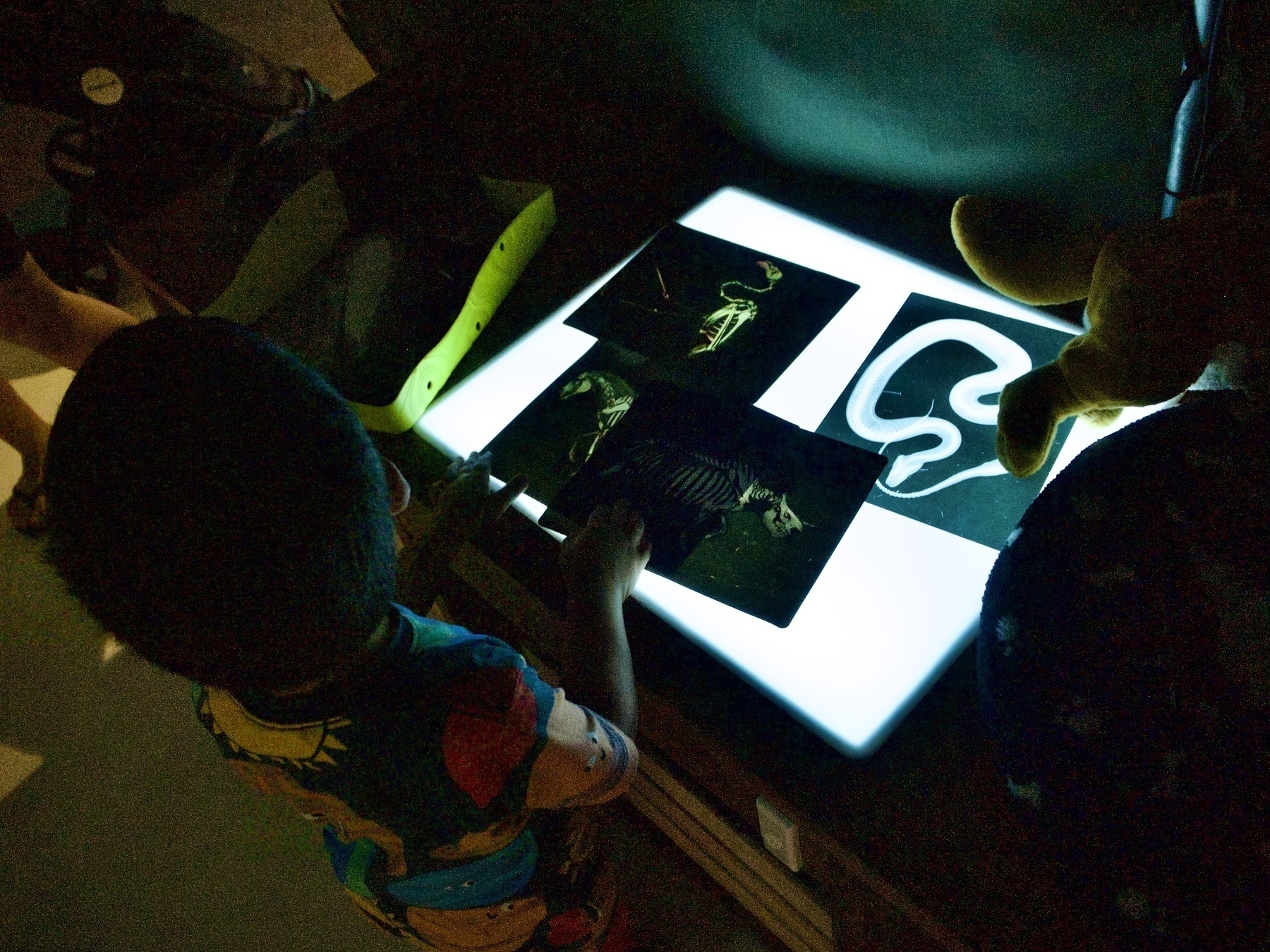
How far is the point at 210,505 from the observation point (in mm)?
547

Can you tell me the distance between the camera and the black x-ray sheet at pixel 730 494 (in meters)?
0.79

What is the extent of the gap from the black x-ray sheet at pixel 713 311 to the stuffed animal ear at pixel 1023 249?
25 centimetres

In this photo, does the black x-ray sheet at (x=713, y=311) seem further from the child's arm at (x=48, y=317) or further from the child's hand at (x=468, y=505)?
the child's arm at (x=48, y=317)

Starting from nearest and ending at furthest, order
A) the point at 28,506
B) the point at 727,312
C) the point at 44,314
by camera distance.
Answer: the point at 727,312 → the point at 44,314 → the point at 28,506

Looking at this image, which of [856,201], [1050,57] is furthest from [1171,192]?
[856,201]

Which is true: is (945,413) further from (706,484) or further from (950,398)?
(706,484)

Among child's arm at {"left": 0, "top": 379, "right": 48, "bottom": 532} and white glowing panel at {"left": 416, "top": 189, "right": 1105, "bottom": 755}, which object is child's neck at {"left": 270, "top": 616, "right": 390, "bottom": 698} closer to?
white glowing panel at {"left": 416, "top": 189, "right": 1105, "bottom": 755}

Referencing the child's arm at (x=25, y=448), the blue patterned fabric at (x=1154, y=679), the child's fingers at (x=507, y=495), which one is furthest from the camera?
the child's arm at (x=25, y=448)

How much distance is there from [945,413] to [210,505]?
68 centimetres

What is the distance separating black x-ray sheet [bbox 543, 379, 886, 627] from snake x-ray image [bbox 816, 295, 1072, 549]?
41 mm

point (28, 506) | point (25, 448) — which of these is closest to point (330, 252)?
point (25, 448)

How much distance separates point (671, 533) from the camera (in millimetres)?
837

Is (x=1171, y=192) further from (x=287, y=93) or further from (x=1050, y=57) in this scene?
(x=287, y=93)

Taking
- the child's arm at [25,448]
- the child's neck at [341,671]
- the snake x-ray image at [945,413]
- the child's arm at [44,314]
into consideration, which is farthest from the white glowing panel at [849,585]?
the child's arm at [25,448]
